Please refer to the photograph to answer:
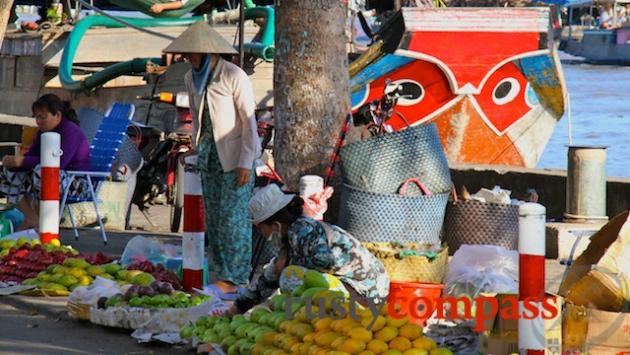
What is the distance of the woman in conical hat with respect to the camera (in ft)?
29.5

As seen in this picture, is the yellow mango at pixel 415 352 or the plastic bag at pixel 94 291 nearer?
the yellow mango at pixel 415 352

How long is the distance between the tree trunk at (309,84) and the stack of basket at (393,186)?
41 centimetres

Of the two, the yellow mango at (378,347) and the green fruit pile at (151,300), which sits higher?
the yellow mango at (378,347)

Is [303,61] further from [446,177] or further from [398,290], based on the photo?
[398,290]

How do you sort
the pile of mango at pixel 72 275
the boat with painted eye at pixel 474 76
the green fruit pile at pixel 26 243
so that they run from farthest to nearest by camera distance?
1. the boat with painted eye at pixel 474 76
2. the green fruit pile at pixel 26 243
3. the pile of mango at pixel 72 275

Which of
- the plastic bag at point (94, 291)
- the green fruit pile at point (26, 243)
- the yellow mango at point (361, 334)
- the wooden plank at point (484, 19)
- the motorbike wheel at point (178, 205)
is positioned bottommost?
the motorbike wheel at point (178, 205)

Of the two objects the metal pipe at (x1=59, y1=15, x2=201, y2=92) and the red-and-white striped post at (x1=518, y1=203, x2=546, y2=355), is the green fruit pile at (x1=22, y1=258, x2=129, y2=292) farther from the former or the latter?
the metal pipe at (x1=59, y1=15, x2=201, y2=92)

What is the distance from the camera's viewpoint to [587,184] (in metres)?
11.5

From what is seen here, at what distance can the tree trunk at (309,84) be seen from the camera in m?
10.6

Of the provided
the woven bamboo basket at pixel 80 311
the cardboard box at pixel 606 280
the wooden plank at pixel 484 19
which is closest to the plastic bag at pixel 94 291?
the woven bamboo basket at pixel 80 311

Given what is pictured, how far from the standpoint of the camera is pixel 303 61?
10625 mm

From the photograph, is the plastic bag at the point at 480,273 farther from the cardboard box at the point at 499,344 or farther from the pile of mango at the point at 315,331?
the pile of mango at the point at 315,331

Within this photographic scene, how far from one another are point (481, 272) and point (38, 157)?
181 inches

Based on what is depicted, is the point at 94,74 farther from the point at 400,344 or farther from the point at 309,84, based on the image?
the point at 400,344
